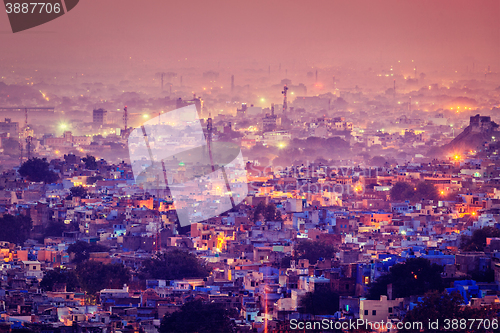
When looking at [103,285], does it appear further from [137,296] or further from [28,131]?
[28,131]

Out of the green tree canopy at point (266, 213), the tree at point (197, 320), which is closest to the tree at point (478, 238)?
the tree at point (197, 320)

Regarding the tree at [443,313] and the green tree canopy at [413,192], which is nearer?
the tree at [443,313]

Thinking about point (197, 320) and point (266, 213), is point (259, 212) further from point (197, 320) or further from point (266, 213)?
point (197, 320)

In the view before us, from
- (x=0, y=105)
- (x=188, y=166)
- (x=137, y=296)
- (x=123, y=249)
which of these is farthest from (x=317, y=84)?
(x=137, y=296)

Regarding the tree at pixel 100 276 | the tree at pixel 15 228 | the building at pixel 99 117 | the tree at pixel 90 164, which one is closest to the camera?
the tree at pixel 100 276

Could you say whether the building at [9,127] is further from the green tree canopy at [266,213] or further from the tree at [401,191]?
the green tree canopy at [266,213]

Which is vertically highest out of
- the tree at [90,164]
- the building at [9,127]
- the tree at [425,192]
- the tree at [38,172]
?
the building at [9,127]

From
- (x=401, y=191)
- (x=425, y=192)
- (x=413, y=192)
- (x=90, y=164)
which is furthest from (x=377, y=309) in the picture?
(x=90, y=164)
